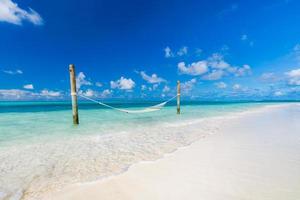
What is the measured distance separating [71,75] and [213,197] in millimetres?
8383

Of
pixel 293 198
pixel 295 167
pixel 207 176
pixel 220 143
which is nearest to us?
pixel 293 198

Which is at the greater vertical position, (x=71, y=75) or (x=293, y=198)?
(x=71, y=75)

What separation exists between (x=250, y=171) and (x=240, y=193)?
85cm

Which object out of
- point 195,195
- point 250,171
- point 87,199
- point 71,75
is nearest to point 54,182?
point 87,199

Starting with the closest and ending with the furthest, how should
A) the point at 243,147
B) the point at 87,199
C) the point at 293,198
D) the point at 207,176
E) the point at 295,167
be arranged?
the point at 293,198, the point at 87,199, the point at 207,176, the point at 295,167, the point at 243,147

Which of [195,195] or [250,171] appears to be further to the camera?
[250,171]

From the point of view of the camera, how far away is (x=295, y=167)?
10.1 ft

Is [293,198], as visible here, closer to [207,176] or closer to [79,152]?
[207,176]

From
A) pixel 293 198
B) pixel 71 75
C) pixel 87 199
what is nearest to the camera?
pixel 293 198

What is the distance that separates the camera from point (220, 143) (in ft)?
16.2

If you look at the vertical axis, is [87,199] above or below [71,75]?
below

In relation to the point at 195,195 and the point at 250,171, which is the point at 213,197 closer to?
the point at 195,195

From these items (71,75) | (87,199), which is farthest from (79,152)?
(71,75)

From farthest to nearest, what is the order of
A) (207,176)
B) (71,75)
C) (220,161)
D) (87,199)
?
1. (71,75)
2. (220,161)
3. (207,176)
4. (87,199)
